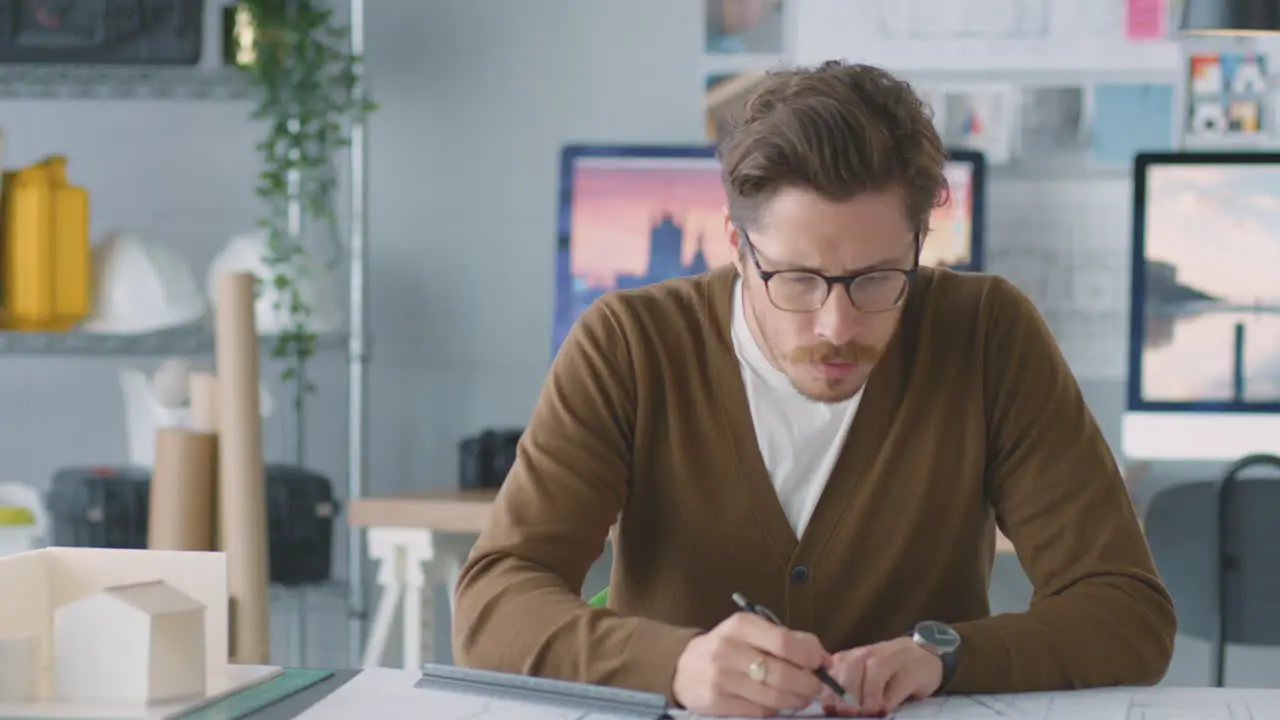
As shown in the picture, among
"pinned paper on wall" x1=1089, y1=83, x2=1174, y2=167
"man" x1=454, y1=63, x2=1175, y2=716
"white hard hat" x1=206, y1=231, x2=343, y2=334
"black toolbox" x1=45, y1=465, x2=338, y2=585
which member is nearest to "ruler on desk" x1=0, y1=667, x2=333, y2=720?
"man" x1=454, y1=63, x2=1175, y2=716

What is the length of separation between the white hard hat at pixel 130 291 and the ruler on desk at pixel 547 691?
1714mm

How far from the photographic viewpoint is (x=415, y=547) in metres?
2.61

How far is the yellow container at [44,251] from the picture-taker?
9.11 ft

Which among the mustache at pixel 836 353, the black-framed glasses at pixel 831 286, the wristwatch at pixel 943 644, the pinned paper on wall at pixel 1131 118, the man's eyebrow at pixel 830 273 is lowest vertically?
the wristwatch at pixel 943 644

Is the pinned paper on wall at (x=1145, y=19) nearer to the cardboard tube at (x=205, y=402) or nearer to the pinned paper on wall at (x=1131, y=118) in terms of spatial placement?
the pinned paper on wall at (x=1131, y=118)

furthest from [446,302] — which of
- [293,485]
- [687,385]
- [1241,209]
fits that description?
[687,385]

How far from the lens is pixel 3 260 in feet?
9.18

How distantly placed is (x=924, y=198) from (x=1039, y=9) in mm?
1698

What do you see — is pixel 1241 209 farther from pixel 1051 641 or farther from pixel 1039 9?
pixel 1051 641

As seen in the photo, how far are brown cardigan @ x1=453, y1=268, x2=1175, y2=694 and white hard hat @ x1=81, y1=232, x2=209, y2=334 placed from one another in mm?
1444

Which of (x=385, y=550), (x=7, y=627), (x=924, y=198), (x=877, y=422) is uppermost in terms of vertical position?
(x=924, y=198)

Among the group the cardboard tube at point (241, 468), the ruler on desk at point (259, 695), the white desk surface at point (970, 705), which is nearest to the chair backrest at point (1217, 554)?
the white desk surface at point (970, 705)

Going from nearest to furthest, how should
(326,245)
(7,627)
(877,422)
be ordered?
(7,627)
(877,422)
(326,245)

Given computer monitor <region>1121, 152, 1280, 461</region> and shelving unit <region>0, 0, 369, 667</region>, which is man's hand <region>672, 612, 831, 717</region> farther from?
shelving unit <region>0, 0, 369, 667</region>
